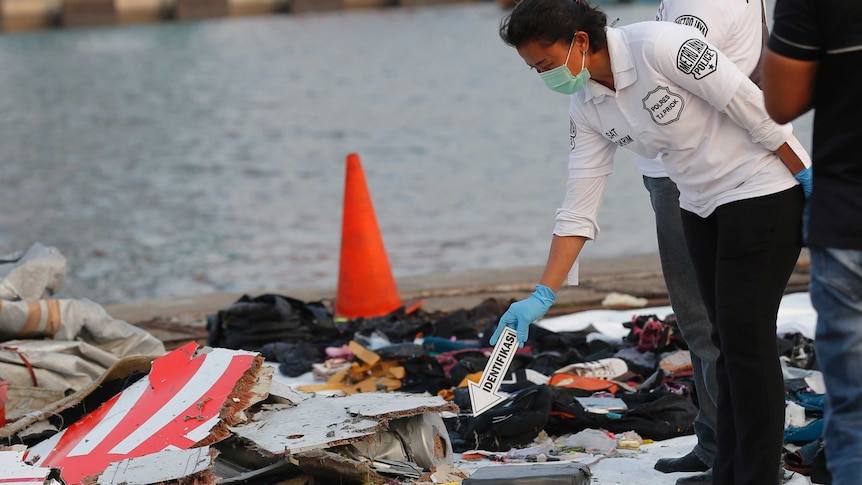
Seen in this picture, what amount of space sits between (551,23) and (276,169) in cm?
1417

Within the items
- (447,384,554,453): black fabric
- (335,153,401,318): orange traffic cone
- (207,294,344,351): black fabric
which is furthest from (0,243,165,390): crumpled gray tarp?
(447,384,554,453): black fabric

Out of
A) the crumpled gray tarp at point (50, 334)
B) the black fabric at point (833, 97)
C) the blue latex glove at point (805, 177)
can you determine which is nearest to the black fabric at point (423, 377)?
the crumpled gray tarp at point (50, 334)

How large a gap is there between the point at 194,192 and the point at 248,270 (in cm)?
568

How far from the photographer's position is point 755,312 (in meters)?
2.87

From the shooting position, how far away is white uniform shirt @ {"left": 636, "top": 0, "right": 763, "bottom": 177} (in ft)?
11.1

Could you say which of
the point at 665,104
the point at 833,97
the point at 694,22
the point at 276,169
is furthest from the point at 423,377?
the point at 276,169

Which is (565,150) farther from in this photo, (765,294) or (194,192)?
(765,294)

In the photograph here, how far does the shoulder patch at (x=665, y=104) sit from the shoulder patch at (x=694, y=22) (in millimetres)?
467

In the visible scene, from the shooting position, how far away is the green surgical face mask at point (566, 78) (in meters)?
3.05

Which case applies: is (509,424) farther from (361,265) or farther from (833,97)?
(361,265)

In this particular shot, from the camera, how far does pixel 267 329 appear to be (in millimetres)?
5723

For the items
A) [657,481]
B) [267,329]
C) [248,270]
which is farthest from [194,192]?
[657,481]

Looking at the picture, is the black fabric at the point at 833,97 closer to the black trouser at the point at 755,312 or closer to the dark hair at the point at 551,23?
the black trouser at the point at 755,312

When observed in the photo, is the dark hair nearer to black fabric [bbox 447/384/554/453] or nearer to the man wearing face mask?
the man wearing face mask
